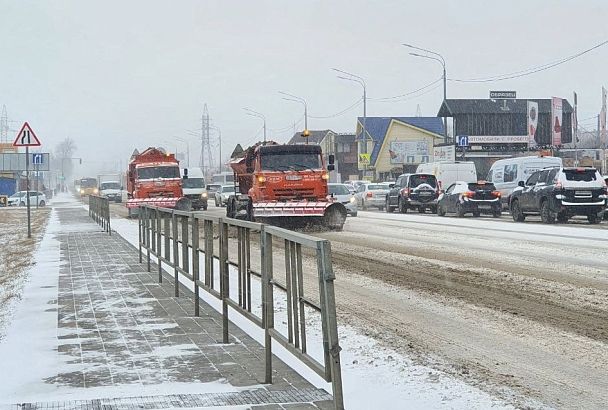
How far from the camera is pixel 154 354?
8039mm

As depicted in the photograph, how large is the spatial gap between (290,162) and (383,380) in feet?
67.6

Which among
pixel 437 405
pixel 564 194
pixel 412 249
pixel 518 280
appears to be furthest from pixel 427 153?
pixel 437 405

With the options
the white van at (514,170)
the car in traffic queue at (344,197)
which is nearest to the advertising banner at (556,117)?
the white van at (514,170)

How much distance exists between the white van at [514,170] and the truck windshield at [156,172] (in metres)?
14.6

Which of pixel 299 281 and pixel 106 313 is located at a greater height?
pixel 299 281

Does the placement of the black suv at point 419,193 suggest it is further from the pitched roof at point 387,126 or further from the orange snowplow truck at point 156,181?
the pitched roof at point 387,126

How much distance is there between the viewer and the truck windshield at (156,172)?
134ft

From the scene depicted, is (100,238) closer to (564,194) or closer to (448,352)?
(564,194)

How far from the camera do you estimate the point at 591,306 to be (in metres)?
10.5

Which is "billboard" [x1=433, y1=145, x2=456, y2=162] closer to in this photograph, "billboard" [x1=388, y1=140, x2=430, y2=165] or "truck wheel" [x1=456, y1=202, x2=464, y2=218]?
"billboard" [x1=388, y1=140, x2=430, y2=165]

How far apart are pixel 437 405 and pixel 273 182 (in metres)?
21.0

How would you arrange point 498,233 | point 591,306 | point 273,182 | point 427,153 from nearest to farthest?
point 591,306
point 498,233
point 273,182
point 427,153

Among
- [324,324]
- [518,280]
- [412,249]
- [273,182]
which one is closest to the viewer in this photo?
[324,324]

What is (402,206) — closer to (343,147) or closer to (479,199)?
(479,199)
